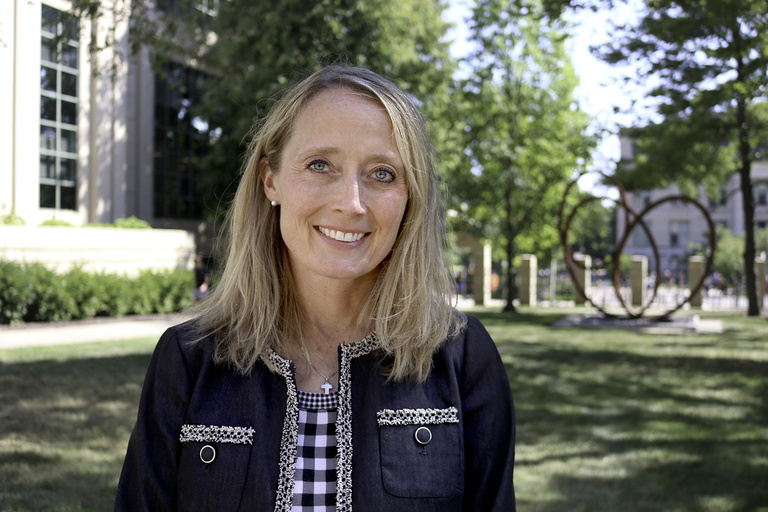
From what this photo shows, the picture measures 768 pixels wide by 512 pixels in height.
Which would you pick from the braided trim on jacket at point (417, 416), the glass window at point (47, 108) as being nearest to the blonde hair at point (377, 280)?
the braided trim on jacket at point (417, 416)

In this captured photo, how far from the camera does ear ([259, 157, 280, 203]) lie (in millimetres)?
2199

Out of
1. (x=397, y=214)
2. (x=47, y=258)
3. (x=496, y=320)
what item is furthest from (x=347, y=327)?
(x=496, y=320)

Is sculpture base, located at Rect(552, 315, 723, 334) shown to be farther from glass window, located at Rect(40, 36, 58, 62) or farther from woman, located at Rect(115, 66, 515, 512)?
glass window, located at Rect(40, 36, 58, 62)

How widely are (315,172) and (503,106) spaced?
22.9 meters

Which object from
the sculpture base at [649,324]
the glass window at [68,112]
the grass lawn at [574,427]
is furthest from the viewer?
the glass window at [68,112]

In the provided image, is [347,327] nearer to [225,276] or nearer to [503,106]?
[225,276]

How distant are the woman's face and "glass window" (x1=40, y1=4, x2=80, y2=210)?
19559mm

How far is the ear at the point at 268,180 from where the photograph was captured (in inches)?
86.6

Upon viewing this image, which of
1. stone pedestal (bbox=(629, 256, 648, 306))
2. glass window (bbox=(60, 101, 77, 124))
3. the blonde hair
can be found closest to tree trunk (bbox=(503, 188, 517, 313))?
stone pedestal (bbox=(629, 256, 648, 306))

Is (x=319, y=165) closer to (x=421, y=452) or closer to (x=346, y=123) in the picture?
(x=346, y=123)

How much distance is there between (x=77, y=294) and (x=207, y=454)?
15.0m

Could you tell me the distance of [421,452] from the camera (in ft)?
6.19

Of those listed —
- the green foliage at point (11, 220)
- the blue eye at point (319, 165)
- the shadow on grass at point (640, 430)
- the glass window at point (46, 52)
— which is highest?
the glass window at point (46, 52)

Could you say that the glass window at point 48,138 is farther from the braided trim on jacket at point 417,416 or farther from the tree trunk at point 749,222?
Result: the braided trim on jacket at point 417,416
